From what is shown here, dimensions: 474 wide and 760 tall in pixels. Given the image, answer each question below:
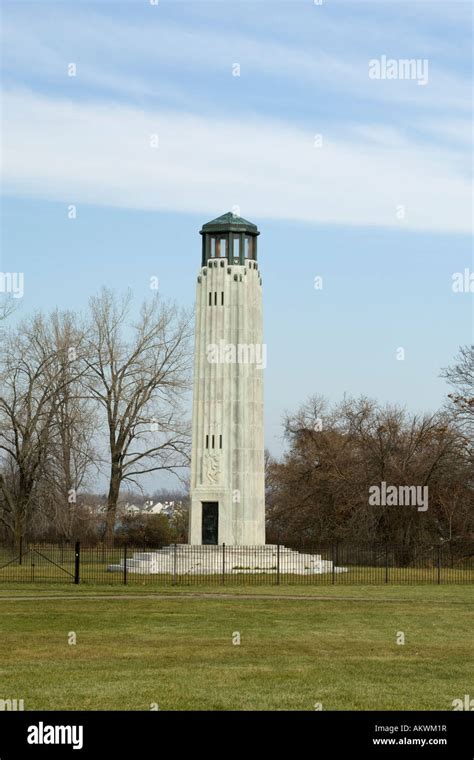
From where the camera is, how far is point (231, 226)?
53062mm

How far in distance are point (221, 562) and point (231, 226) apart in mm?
14695

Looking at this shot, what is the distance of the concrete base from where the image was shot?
47469 mm

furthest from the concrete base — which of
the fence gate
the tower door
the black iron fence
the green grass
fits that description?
the green grass

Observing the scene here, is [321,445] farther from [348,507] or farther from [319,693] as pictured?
[319,693]

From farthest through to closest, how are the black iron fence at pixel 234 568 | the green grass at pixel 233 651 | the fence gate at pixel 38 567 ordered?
the black iron fence at pixel 234 568 → the fence gate at pixel 38 567 → the green grass at pixel 233 651

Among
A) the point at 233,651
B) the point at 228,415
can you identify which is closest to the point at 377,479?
the point at 228,415

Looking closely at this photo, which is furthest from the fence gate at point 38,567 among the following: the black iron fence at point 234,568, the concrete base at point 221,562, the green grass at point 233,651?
the green grass at point 233,651

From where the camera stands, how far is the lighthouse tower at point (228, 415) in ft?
169

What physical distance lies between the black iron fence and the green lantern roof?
1382cm

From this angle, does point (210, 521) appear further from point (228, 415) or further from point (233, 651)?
point (233, 651)

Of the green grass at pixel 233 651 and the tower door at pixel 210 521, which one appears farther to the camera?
the tower door at pixel 210 521

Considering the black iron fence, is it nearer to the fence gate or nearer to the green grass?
the fence gate

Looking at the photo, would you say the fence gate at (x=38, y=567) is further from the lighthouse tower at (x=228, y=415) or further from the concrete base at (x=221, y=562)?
the lighthouse tower at (x=228, y=415)

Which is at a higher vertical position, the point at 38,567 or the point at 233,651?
the point at 38,567
